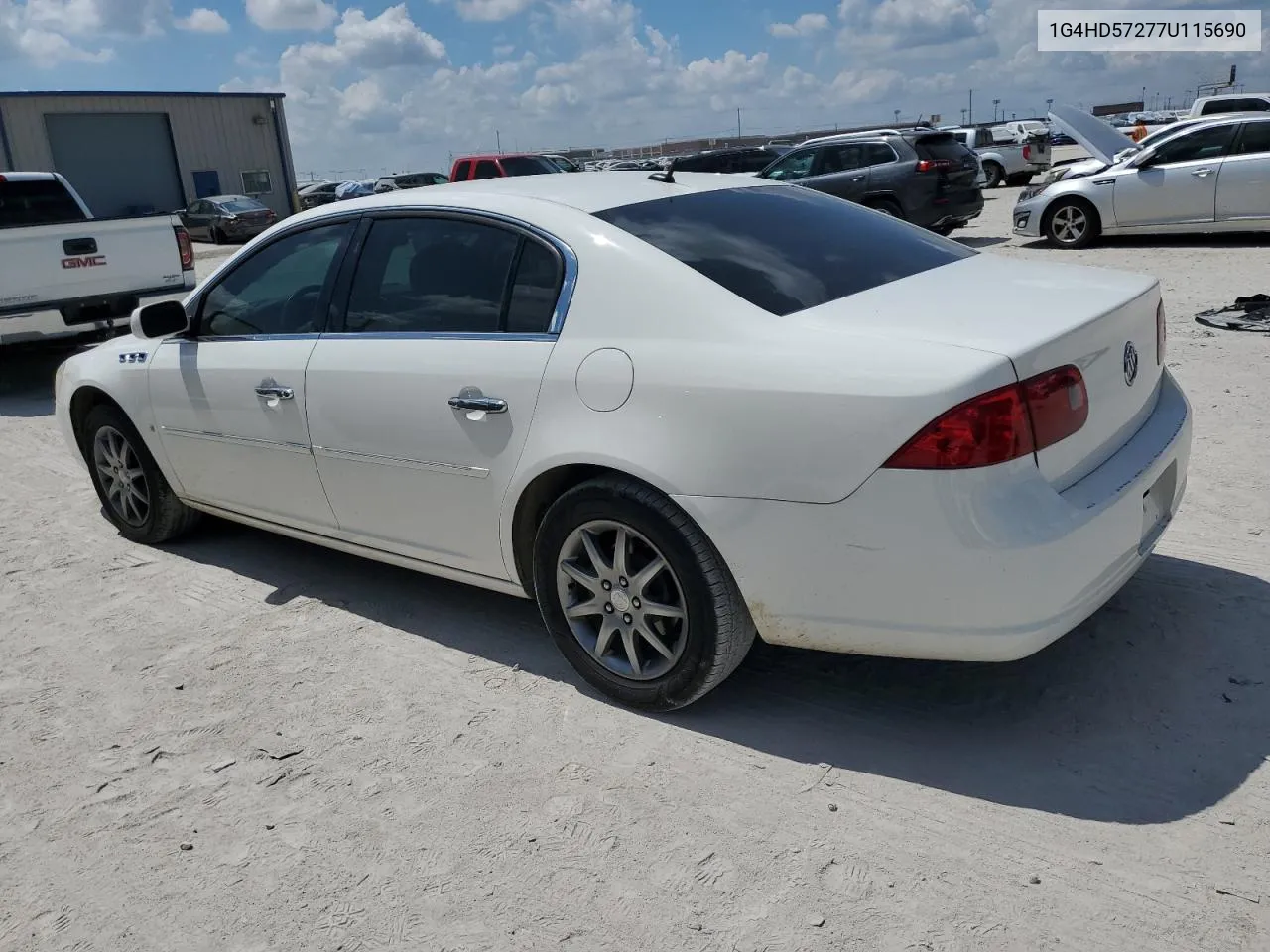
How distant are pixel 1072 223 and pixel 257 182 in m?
32.8

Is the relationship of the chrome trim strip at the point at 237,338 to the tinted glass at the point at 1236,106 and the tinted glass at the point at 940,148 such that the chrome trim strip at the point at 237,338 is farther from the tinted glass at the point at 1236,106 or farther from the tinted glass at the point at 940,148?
the tinted glass at the point at 1236,106

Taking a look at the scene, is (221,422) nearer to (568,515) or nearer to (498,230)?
(498,230)

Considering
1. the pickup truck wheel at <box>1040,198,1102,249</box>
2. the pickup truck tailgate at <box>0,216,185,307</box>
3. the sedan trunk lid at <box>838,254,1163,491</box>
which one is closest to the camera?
the sedan trunk lid at <box>838,254,1163,491</box>

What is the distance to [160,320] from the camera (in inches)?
175

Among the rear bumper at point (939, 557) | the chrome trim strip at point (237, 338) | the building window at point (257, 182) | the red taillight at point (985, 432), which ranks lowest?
the rear bumper at point (939, 557)

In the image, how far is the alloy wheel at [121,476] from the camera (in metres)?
5.03

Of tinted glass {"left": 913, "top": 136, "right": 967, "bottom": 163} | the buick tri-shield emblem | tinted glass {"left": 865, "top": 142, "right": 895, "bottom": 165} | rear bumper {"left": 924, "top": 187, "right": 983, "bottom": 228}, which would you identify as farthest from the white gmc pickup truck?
tinted glass {"left": 913, "top": 136, "right": 967, "bottom": 163}

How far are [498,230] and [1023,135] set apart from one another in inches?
1137

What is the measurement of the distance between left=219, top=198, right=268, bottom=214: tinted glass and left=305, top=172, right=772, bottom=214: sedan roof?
98.2 ft

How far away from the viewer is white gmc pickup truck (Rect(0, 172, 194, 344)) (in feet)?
28.6

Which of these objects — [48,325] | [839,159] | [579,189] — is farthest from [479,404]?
[839,159]

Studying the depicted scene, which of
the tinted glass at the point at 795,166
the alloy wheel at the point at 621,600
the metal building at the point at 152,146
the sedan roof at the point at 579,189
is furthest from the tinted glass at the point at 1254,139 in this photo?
the metal building at the point at 152,146

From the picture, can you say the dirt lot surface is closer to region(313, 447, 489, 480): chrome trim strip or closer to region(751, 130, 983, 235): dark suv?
region(313, 447, 489, 480): chrome trim strip

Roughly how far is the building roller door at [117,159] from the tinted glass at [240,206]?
3.35m
